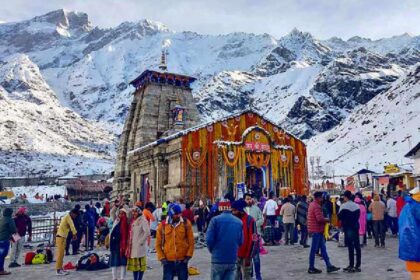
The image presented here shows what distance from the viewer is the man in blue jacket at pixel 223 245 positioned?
5.57 metres

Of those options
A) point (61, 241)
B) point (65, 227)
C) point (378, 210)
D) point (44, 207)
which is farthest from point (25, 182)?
point (378, 210)

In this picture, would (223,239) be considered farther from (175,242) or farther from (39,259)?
(39,259)

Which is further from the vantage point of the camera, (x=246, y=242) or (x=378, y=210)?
(x=378, y=210)

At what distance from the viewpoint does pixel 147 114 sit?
34.8 metres

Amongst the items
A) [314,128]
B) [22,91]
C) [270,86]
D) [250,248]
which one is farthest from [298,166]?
[270,86]

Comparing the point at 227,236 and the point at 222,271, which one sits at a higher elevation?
the point at 227,236

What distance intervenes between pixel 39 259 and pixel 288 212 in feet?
26.3

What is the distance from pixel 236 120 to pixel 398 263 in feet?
56.5

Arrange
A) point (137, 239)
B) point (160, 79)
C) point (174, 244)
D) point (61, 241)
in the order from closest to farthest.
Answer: point (174, 244)
point (137, 239)
point (61, 241)
point (160, 79)

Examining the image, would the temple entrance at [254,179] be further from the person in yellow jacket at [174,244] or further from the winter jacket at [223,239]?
the winter jacket at [223,239]

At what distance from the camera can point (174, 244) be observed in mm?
6266

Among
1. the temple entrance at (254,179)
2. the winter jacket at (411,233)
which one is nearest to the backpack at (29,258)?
the winter jacket at (411,233)

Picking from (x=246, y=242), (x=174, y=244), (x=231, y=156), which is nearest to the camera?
(x=174, y=244)

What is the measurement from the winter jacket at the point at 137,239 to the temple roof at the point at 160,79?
29.5 m
